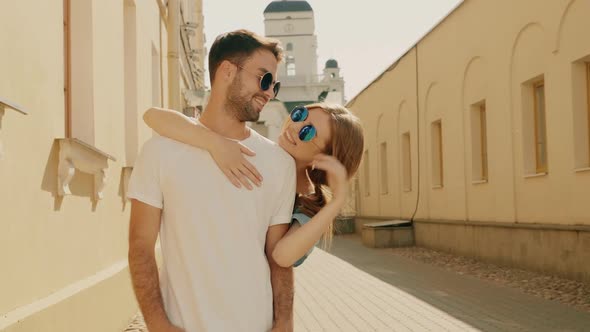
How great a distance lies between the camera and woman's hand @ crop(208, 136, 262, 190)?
2.77 meters

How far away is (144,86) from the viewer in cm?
1191

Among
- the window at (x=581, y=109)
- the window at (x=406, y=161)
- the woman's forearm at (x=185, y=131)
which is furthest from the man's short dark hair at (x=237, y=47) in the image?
the window at (x=406, y=161)

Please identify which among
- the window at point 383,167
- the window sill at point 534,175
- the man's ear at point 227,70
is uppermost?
the window at point 383,167

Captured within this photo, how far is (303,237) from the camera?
2.99 m

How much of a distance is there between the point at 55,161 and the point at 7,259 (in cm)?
144

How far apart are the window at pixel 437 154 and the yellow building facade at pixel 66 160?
1227cm

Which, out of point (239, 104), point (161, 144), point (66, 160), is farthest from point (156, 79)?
point (161, 144)

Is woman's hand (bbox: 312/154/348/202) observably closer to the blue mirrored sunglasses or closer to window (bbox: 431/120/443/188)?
the blue mirrored sunglasses

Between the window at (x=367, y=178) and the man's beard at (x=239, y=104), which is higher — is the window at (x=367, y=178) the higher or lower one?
the higher one

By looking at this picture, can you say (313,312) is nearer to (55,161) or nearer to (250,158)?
(55,161)

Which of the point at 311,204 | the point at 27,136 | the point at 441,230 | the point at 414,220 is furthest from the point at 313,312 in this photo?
the point at 414,220

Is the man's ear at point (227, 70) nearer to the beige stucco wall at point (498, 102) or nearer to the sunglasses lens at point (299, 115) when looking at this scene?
the sunglasses lens at point (299, 115)

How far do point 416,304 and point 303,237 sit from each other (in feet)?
25.7

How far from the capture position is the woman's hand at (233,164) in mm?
2769
